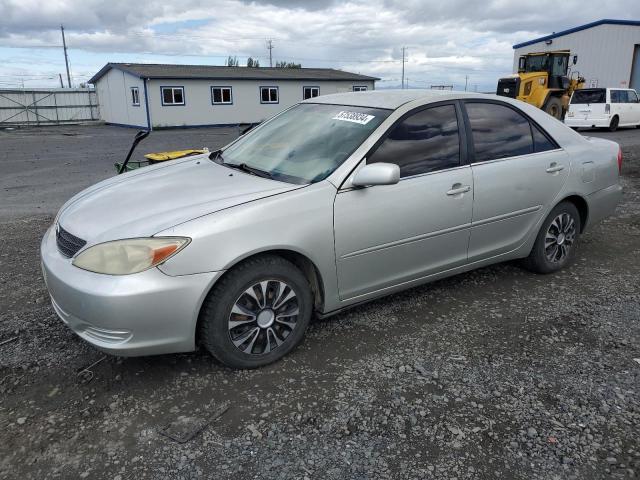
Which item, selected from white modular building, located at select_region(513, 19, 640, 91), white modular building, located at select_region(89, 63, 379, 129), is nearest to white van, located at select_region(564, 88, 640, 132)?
white modular building, located at select_region(513, 19, 640, 91)

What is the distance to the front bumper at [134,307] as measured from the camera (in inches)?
104

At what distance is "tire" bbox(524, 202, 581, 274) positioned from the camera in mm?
4429

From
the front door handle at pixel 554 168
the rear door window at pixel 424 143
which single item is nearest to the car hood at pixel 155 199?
the rear door window at pixel 424 143

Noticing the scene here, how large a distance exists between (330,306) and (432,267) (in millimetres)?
903

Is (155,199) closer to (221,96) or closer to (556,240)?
(556,240)

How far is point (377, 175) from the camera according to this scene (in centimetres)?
312

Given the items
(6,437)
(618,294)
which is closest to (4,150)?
(6,437)

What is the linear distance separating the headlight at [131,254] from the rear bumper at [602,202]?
3768 mm

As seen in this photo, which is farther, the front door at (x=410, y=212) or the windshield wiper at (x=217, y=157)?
the windshield wiper at (x=217, y=157)

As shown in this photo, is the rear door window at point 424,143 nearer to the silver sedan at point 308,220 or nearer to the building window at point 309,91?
the silver sedan at point 308,220

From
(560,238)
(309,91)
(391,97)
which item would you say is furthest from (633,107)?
A: (391,97)

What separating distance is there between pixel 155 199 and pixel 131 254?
1.86 feet

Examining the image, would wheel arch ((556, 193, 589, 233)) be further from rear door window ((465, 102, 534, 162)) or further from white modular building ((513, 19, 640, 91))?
white modular building ((513, 19, 640, 91))

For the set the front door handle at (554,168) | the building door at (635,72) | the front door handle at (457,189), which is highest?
the building door at (635,72)
